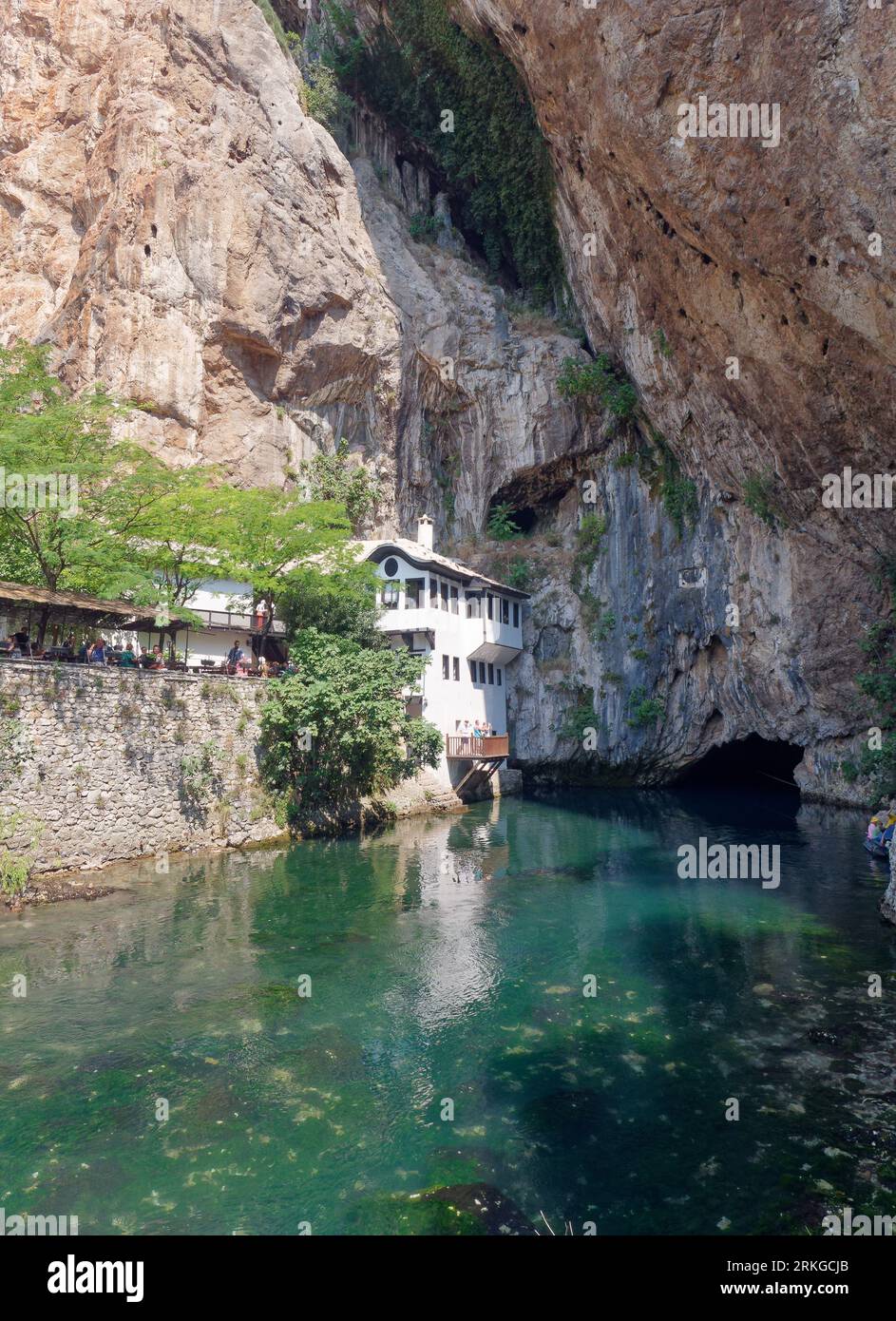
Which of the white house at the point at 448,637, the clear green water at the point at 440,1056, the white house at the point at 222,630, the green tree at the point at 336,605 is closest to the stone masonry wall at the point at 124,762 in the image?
the clear green water at the point at 440,1056

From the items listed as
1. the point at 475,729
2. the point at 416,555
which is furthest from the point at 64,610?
the point at 475,729

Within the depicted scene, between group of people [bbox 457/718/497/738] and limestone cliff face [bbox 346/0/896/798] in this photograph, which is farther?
group of people [bbox 457/718/497/738]

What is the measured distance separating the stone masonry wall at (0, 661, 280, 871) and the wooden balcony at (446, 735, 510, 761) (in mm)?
10855

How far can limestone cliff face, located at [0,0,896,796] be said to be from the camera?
19.3m

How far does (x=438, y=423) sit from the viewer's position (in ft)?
157

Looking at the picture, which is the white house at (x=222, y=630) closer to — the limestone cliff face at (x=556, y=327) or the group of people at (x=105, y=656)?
the group of people at (x=105, y=656)

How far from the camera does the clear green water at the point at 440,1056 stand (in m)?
7.81

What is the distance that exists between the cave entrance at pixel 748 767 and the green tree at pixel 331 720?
69.3ft

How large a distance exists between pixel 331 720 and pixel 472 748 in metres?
10.5

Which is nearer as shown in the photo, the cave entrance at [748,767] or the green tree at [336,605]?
the green tree at [336,605]

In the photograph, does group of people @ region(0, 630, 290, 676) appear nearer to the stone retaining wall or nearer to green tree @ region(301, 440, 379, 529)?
green tree @ region(301, 440, 379, 529)

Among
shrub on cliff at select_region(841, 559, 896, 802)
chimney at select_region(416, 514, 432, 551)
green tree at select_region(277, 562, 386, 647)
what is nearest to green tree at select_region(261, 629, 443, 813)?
green tree at select_region(277, 562, 386, 647)
